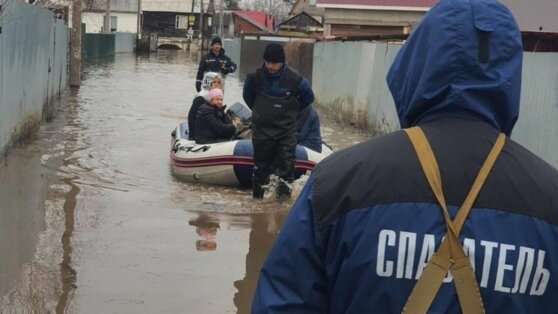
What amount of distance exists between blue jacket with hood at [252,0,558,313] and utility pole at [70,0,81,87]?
1993 cm

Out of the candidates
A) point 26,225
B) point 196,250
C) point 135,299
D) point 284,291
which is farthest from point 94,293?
point 284,291

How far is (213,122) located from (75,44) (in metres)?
13.0

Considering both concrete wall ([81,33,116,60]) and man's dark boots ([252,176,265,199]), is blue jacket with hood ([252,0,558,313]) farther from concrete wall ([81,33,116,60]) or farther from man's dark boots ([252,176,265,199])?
concrete wall ([81,33,116,60])

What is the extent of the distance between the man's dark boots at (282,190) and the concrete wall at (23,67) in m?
3.40

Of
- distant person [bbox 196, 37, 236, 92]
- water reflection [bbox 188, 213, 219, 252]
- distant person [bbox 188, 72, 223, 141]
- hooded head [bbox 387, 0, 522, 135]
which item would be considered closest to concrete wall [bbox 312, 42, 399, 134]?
distant person [bbox 196, 37, 236, 92]

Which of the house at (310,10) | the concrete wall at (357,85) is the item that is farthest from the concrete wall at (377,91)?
the house at (310,10)

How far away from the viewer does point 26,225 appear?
6.71 metres

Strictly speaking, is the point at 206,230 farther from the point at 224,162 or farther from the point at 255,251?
the point at 224,162

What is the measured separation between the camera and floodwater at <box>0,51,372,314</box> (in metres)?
5.08

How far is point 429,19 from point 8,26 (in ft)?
27.6

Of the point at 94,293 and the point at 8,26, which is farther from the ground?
the point at 8,26

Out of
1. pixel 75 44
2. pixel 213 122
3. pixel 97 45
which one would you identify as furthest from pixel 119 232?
pixel 97 45

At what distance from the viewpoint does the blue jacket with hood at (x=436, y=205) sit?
5.76 ft

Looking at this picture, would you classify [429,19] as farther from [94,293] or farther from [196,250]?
[196,250]
